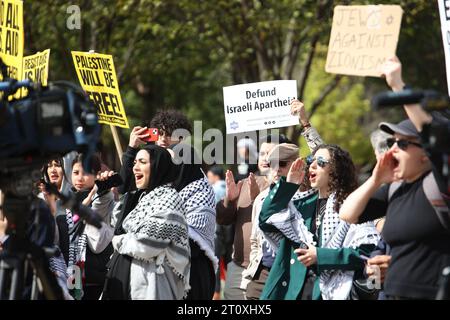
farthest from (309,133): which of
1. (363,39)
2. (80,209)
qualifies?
(80,209)

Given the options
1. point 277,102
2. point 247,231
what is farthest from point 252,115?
point 247,231

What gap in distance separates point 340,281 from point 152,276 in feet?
4.33

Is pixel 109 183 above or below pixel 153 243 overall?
above

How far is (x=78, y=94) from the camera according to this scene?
5.99m

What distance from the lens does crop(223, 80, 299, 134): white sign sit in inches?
350

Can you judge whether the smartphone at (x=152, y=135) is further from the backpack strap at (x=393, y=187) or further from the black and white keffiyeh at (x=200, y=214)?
the backpack strap at (x=393, y=187)

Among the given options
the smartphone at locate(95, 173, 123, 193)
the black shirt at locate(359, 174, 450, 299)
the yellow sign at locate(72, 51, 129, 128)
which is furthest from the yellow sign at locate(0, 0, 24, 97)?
the black shirt at locate(359, 174, 450, 299)

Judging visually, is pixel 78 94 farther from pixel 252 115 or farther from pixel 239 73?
pixel 239 73

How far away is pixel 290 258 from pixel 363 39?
1563 millimetres

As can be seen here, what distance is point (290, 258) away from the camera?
7137mm

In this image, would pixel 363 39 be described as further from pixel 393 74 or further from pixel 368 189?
pixel 368 189

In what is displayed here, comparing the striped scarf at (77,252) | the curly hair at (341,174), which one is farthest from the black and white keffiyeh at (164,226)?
the curly hair at (341,174)

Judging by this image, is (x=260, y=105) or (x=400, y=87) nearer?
(x=400, y=87)
